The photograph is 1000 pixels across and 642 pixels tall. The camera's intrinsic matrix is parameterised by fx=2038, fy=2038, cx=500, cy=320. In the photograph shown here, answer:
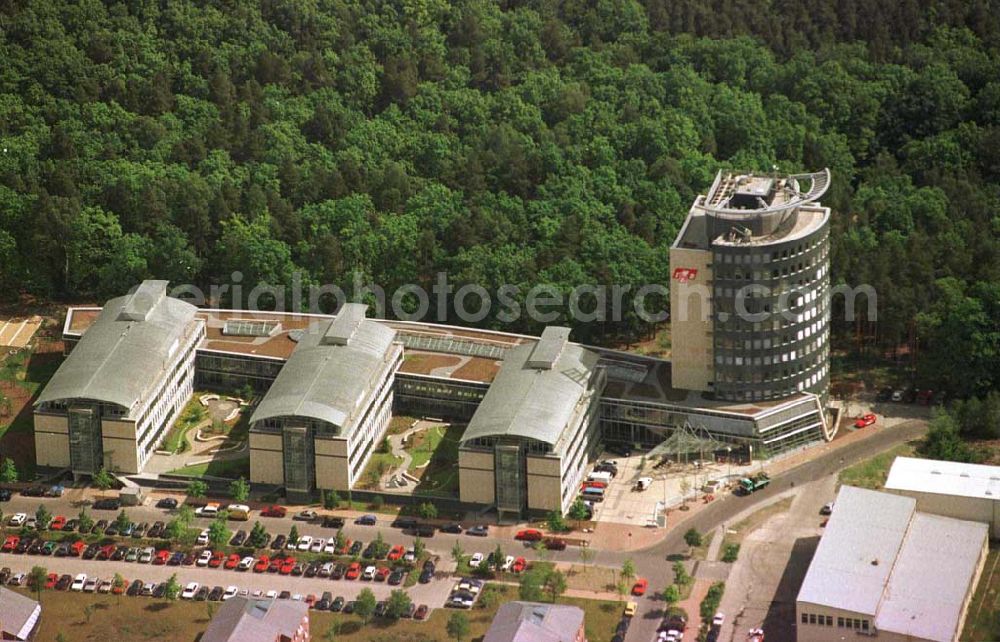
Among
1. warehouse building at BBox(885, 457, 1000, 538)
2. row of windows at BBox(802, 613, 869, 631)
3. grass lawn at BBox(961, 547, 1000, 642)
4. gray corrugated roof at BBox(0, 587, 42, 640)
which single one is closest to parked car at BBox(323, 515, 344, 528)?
gray corrugated roof at BBox(0, 587, 42, 640)

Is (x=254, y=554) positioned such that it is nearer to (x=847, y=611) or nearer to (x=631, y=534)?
(x=631, y=534)

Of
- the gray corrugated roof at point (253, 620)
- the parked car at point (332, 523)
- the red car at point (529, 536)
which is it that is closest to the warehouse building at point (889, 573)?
the red car at point (529, 536)

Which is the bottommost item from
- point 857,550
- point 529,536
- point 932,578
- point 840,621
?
point 529,536

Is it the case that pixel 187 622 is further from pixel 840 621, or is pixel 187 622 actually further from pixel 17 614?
pixel 840 621

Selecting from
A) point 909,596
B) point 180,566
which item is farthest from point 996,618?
point 180,566

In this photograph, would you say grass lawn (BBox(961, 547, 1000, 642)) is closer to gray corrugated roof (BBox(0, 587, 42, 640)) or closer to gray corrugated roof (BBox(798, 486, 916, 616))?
gray corrugated roof (BBox(798, 486, 916, 616))

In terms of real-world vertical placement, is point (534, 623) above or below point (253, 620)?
above

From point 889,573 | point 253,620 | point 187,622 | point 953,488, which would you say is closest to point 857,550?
point 889,573
